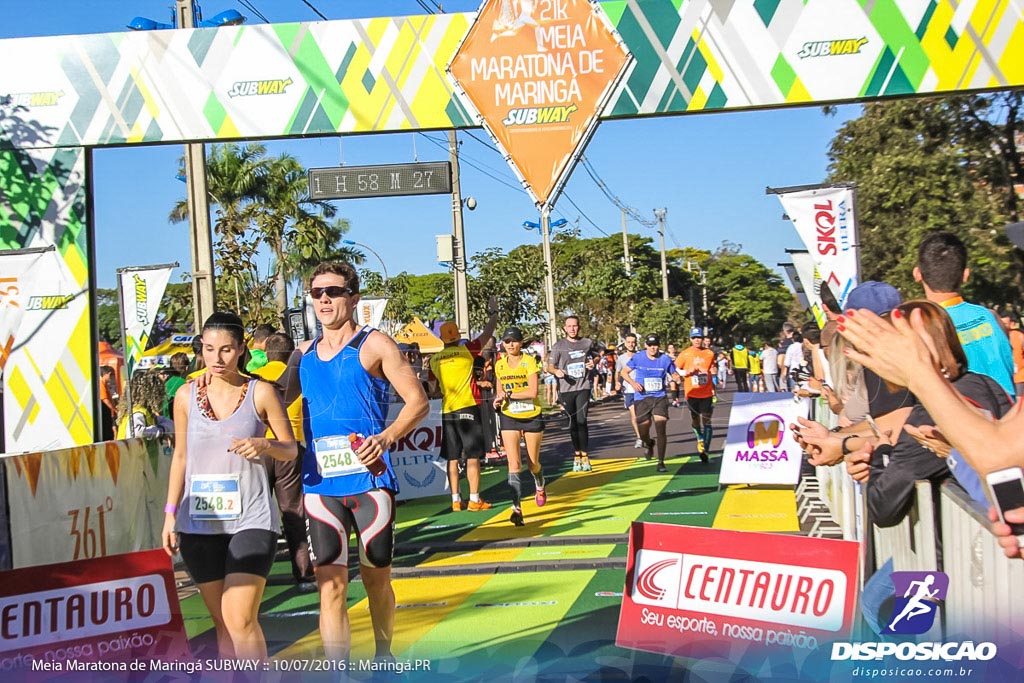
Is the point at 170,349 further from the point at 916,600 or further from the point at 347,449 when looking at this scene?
A: the point at 916,600

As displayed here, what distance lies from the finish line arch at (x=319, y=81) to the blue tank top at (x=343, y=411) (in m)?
3.53

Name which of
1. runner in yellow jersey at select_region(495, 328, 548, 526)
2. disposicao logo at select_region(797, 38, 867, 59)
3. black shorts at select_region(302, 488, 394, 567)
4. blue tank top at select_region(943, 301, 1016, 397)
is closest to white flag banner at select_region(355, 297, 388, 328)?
runner in yellow jersey at select_region(495, 328, 548, 526)

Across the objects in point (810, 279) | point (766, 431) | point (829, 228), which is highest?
point (829, 228)

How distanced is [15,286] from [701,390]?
9.09m

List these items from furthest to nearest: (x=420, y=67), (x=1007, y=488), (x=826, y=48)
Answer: (x=420, y=67) < (x=826, y=48) < (x=1007, y=488)

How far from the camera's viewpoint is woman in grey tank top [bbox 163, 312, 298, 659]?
4980mm

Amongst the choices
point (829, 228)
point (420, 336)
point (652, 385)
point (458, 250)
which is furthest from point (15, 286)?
point (458, 250)

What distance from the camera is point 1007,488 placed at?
295cm

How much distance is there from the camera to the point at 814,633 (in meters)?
4.56

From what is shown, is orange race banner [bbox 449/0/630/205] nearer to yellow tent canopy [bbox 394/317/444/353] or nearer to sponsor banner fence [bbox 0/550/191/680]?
sponsor banner fence [bbox 0/550/191/680]

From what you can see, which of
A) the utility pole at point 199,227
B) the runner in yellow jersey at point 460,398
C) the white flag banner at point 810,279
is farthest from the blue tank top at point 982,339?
the utility pole at point 199,227

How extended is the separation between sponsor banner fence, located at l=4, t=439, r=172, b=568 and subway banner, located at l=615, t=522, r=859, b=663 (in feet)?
14.9

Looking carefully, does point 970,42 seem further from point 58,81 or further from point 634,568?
point 58,81

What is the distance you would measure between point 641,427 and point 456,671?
9.79m
